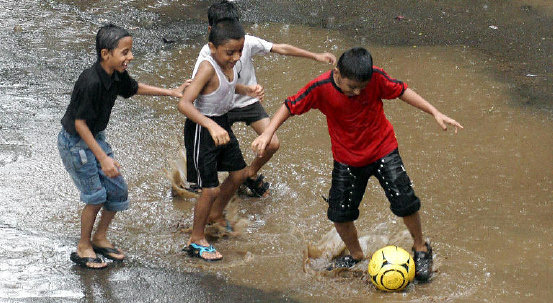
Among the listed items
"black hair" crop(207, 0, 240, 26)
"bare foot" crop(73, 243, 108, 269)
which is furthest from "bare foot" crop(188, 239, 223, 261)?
"black hair" crop(207, 0, 240, 26)

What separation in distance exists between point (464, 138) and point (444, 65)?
5.22 feet

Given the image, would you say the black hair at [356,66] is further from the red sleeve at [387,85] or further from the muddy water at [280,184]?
the muddy water at [280,184]

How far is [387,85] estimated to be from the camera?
Answer: 406 cm

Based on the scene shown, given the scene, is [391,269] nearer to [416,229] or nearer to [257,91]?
[416,229]

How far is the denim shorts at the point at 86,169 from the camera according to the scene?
4230mm

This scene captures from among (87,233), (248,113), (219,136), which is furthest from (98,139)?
(248,113)

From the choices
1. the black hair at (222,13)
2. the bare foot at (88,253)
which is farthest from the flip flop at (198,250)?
the black hair at (222,13)

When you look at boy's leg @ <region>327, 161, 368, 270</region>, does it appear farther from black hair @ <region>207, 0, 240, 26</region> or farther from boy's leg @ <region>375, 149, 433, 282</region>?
black hair @ <region>207, 0, 240, 26</region>

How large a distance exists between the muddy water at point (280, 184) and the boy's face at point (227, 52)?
4.09 ft

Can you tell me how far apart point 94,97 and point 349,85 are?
4.76 ft

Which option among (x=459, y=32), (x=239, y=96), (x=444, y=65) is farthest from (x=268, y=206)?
(x=459, y=32)

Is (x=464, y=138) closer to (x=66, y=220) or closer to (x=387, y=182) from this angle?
(x=387, y=182)

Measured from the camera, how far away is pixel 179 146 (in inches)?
236

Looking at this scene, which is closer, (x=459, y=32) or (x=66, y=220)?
(x=66, y=220)
